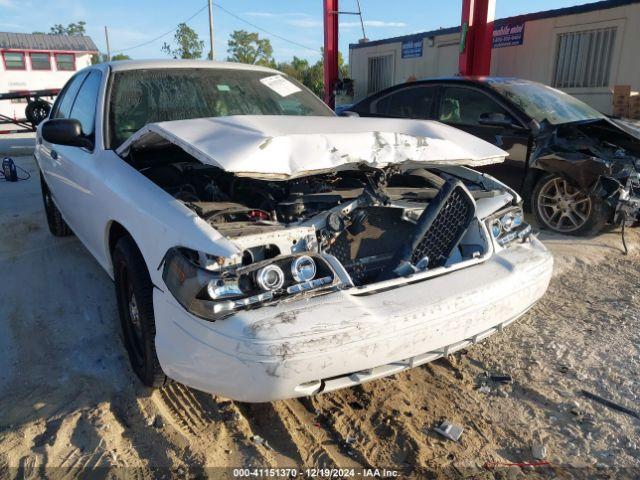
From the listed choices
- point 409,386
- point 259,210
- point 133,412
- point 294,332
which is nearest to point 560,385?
point 409,386

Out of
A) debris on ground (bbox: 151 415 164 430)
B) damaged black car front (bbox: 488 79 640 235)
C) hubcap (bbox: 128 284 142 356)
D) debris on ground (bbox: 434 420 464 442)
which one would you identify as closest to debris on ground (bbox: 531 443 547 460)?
debris on ground (bbox: 434 420 464 442)

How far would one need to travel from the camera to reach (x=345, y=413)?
2551mm

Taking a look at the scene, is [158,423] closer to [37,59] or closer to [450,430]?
[450,430]

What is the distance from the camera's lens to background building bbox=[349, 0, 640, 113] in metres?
11.4

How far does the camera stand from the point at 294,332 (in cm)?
191

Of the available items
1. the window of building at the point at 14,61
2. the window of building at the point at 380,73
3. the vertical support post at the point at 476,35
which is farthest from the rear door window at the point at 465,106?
the window of building at the point at 14,61

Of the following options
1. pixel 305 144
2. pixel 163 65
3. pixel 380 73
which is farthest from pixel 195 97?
pixel 380 73

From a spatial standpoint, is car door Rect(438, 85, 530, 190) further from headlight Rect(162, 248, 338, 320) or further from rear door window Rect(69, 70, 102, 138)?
headlight Rect(162, 248, 338, 320)

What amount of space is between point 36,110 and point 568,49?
39.2 ft

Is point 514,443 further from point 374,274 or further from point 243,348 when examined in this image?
point 243,348

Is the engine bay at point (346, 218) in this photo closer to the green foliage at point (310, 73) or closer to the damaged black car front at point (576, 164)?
the damaged black car front at point (576, 164)

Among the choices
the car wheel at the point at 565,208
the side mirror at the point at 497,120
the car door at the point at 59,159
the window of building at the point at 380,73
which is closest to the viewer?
the car door at the point at 59,159

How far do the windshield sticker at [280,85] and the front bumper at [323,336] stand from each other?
8.11 ft

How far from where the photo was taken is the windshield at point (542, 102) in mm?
5590
